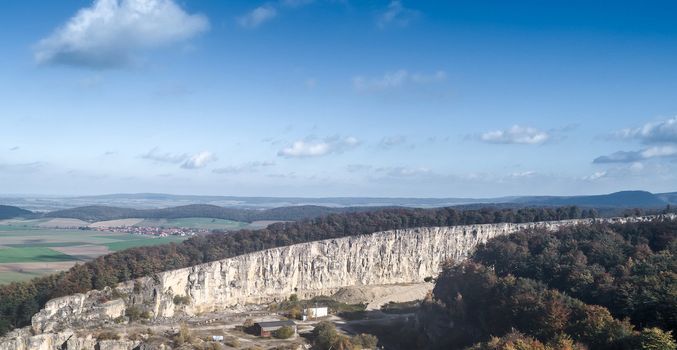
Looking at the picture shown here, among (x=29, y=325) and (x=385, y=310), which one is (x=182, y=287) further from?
(x=385, y=310)

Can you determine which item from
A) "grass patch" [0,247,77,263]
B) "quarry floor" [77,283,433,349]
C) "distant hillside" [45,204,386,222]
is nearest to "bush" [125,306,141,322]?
"quarry floor" [77,283,433,349]

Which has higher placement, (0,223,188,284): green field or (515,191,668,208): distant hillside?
(515,191,668,208): distant hillside

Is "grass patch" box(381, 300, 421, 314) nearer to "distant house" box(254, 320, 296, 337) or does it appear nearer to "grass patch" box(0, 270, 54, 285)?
"distant house" box(254, 320, 296, 337)

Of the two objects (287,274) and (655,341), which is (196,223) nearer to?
(287,274)

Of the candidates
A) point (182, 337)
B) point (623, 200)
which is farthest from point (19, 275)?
point (623, 200)

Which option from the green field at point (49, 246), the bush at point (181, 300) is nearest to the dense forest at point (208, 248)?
the bush at point (181, 300)
